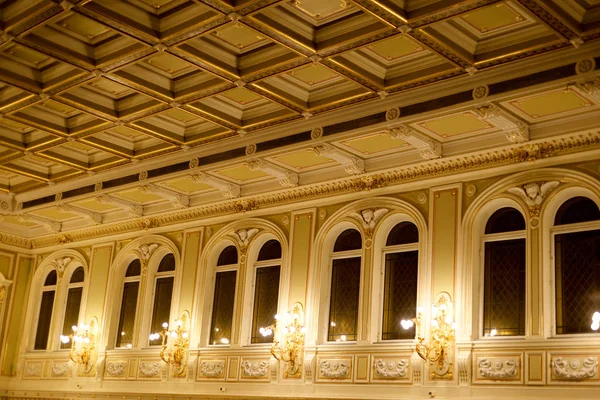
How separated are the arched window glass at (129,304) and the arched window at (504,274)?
8.90 meters

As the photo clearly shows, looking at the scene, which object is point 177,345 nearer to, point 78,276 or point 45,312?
point 78,276

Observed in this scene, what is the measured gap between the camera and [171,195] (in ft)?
57.7

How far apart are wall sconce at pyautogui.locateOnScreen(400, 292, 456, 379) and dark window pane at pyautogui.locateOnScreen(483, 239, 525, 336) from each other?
61 centimetres

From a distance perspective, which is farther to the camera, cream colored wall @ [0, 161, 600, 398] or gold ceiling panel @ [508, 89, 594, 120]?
cream colored wall @ [0, 161, 600, 398]

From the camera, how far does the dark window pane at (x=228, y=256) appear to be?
1786 centimetres

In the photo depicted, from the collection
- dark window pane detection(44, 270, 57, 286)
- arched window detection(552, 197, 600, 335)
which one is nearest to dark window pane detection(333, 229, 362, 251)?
arched window detection(552, 197, 600, 335)

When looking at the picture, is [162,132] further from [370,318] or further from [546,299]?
[546,299]

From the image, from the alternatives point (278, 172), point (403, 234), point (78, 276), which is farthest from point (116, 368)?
point (403, 234)

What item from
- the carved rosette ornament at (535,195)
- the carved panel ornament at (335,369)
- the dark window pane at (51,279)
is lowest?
the carved panel ornament at (335,369)

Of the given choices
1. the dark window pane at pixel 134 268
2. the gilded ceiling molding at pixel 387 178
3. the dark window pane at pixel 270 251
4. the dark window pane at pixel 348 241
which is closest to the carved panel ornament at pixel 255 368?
the dark window pane at pixel 270 251

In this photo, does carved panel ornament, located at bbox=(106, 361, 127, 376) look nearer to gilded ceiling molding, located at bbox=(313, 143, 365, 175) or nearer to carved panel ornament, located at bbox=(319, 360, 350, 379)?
carved panel ornament, located at bbox=(319, 360, 350, 379)

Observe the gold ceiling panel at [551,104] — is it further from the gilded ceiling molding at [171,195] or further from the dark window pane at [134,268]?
the dark window pane at [134,268]

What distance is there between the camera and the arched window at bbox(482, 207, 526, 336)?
13.2 meters

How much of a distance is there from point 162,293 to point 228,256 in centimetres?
207
